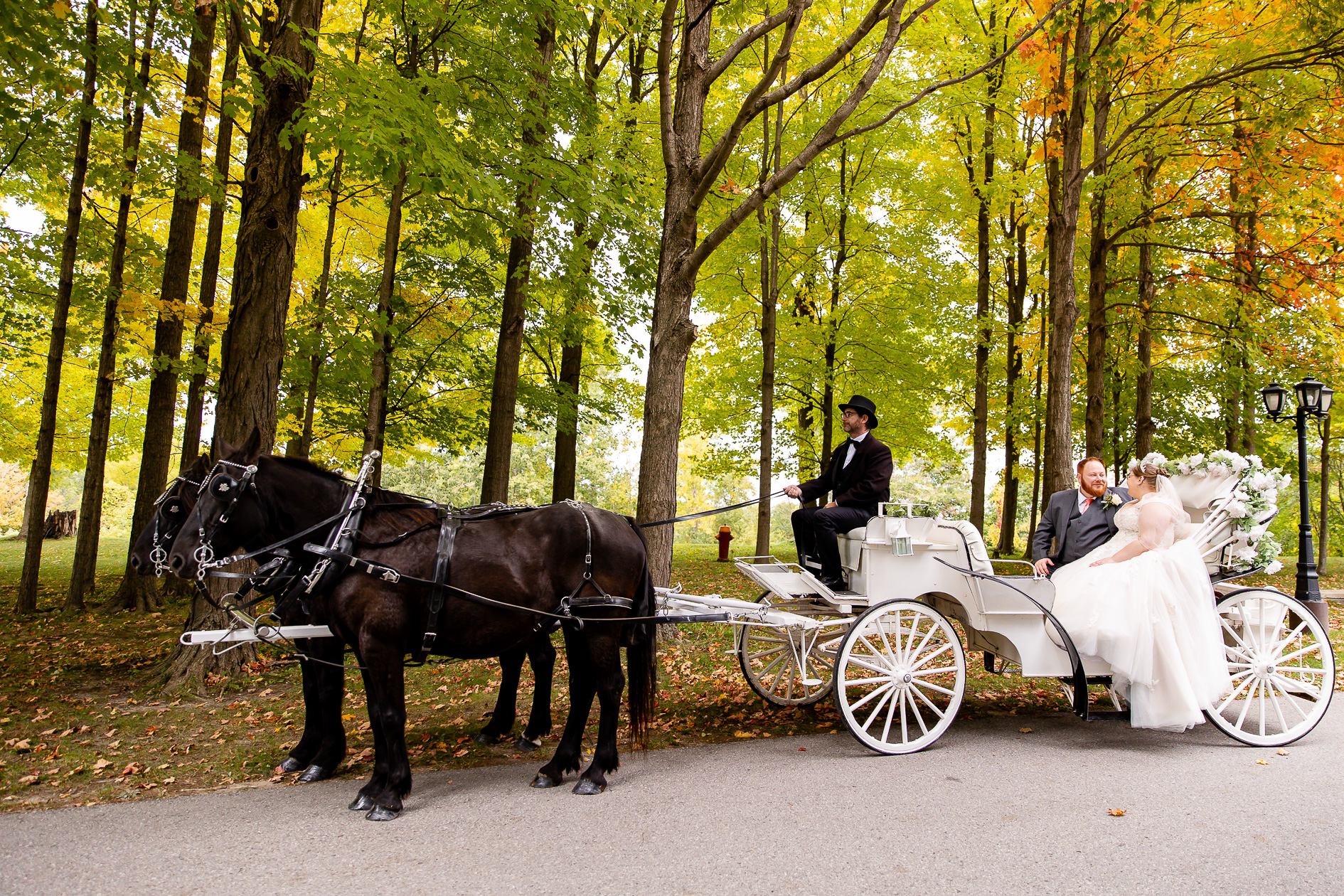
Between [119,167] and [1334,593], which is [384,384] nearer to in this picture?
[119,167]

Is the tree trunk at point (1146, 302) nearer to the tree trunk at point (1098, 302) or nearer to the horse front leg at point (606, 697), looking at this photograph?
the tree trunk at point (1098, 302)

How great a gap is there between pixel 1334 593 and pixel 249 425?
17400mm

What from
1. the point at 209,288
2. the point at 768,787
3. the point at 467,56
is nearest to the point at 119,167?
the point at 209,288

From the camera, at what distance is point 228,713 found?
598 centimetres

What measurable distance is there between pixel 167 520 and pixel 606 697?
264 centimetres

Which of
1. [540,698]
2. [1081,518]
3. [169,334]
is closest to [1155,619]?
[1081,518]

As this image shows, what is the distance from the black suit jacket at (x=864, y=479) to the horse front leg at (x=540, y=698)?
223 centimetres

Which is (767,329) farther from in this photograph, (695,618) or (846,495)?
(695,618)

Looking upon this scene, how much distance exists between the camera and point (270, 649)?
24.8 ft

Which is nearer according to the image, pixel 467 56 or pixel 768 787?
pixel 768 787

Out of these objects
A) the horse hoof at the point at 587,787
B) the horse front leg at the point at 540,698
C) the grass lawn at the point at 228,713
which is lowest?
the grass lawn at the point at 228,713

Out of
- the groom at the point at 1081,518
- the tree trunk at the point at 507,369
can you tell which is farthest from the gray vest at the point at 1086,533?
the tree trunk at the point at 507,369

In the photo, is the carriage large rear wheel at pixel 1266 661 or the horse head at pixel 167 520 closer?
the horse head at pixel 167 520

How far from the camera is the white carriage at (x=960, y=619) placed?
16.8 feet
